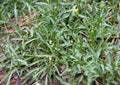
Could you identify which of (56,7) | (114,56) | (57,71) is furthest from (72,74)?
(56,7)

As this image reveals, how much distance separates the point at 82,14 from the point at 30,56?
0.83 m

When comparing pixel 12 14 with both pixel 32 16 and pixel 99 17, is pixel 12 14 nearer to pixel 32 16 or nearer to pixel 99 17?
pixel 32 16

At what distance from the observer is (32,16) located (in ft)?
12.6

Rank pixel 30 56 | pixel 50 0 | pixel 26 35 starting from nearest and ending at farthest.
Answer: pixel 30 56, pixel 26 35, pixel 50 0

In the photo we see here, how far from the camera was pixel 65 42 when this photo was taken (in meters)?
3.24

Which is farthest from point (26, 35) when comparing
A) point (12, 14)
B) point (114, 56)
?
point (114, 56)

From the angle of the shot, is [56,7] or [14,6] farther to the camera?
[14,6]

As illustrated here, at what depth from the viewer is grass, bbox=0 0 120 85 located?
9.60 feet

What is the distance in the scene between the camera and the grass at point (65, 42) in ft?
9.60

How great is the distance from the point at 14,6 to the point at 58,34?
0.91m

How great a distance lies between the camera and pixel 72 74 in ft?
9.64

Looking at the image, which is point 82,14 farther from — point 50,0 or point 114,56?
point 114,56

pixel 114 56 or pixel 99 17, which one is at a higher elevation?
pixel 99 17

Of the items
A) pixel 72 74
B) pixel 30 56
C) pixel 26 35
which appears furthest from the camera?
pixel 26 35
